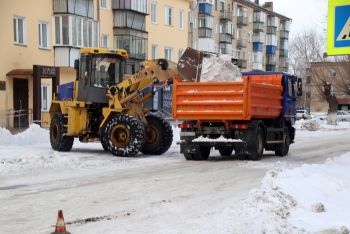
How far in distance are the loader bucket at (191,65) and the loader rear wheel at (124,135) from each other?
191cm

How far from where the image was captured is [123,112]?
1670cm

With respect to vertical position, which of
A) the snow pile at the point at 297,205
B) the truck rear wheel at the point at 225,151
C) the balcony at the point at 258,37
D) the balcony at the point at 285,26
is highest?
the balcony at the point at 285,26

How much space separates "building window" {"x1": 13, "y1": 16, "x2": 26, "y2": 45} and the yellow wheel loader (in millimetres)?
Result: 12151

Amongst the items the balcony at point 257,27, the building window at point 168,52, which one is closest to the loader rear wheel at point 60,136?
the building window at point 168,52

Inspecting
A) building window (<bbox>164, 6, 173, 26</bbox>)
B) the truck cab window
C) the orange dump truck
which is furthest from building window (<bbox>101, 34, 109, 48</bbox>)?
the orange dump truck

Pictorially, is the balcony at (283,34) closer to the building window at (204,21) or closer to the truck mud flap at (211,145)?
the building window at (204,21)

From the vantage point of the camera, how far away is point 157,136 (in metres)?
17.2

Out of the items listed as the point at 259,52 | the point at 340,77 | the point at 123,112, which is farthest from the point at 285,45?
the point at 123,112

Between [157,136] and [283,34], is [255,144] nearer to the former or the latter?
[157,136]

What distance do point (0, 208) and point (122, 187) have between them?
260 cm

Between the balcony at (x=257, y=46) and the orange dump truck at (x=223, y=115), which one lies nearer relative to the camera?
the orange dump truck at (x=223, y=115)

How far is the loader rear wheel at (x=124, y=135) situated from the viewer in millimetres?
15805

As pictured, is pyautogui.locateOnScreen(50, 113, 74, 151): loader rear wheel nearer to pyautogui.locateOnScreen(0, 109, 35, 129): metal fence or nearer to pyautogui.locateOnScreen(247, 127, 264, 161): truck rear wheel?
pyautogui.locateOnScreen(247, 127, 264, 161): truck rear wheel

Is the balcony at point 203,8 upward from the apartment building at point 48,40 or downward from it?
upward
